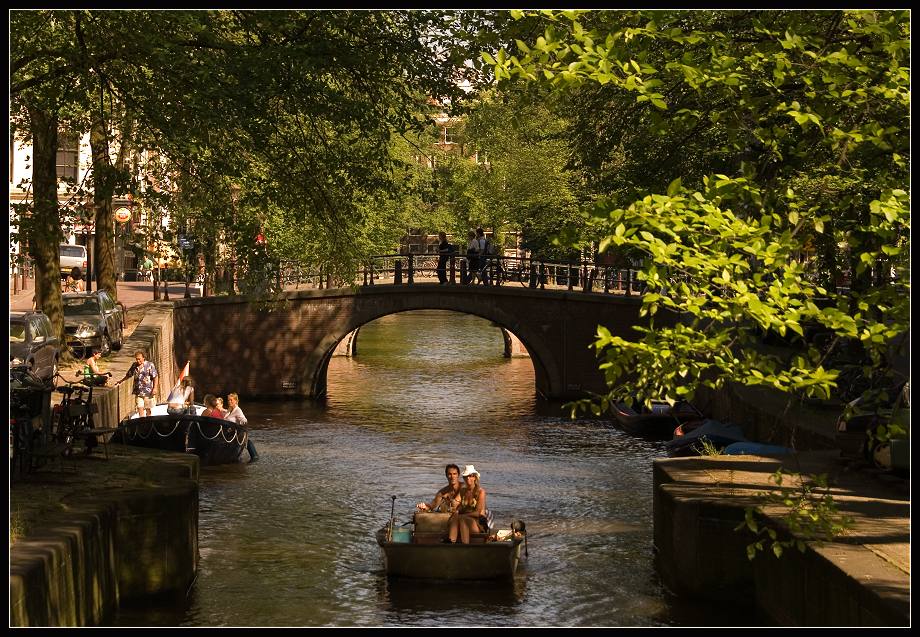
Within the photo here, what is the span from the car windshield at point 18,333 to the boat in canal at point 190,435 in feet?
7.98

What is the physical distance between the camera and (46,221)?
21125mm

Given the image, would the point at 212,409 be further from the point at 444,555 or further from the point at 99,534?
the point at 99,534

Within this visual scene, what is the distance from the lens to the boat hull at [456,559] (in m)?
19.1

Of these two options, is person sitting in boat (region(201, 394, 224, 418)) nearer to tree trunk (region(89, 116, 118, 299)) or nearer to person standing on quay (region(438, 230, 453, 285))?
tree trunk (region(89, 116, 118, 299))

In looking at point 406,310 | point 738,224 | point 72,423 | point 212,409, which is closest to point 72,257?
point 406,310

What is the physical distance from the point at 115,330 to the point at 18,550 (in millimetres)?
23641

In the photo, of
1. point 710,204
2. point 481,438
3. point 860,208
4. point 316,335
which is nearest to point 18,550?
point 710,204

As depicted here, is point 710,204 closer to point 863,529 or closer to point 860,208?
point 863,529

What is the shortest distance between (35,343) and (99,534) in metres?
13.4

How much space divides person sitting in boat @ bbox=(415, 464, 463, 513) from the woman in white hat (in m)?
0.09

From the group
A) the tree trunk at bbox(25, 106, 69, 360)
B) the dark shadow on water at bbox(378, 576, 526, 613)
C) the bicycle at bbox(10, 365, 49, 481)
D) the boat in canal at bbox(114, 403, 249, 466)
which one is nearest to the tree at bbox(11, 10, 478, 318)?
the tree trunk at bbox(25, 106, 69, 360)

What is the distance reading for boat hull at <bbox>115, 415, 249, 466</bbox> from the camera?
93.5 ft

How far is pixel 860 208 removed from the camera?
1758 cm

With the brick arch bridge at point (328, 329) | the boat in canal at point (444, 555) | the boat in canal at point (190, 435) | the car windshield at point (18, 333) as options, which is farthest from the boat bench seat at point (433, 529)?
the brick arch bridge at point (328, 329)
